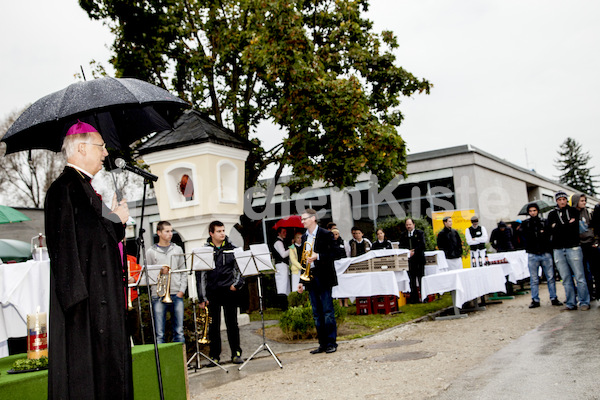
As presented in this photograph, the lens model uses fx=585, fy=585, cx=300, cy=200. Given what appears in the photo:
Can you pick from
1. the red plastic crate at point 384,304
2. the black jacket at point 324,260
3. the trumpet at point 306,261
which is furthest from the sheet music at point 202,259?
the red plastic crate at point 384,304

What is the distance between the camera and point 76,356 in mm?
3648

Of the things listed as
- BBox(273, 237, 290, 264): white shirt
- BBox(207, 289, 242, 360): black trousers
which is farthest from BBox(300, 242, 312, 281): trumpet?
BBox(273, 237, 290, 264): white shirt

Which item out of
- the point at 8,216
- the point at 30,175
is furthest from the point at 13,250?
the point at 30,175

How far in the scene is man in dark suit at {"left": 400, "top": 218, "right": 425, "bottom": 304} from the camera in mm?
16359

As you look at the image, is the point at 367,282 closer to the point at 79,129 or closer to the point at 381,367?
the point at 381,367

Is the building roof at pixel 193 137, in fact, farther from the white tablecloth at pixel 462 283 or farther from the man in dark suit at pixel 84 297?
the man in dark suit at pixel 84 297

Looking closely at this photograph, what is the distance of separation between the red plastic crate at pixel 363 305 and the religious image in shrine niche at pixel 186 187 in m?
5.05

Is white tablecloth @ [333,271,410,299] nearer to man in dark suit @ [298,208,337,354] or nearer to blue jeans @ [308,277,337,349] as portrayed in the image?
blue jeans @ [308,277,337,349]

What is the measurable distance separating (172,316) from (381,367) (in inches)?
139

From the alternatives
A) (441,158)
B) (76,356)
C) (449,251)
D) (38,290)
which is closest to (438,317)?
(449,251)

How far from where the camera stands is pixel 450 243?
54.2ft

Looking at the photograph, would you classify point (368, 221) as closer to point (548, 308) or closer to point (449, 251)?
point (449, 251)

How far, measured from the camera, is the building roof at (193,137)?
13.0 meters

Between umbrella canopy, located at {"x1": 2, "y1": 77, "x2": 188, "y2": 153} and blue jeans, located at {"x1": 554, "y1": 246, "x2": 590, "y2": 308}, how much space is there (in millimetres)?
9417
